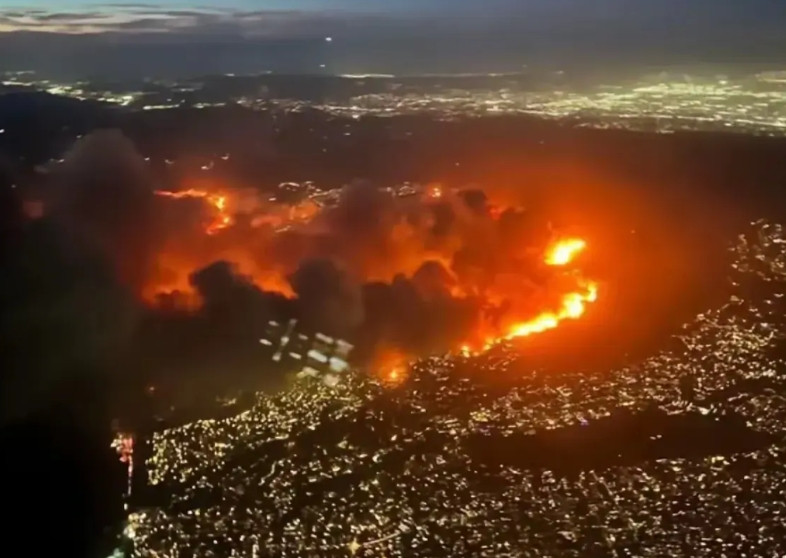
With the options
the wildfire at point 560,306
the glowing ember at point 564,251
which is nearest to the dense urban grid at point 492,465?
the wildfire at point 560,306

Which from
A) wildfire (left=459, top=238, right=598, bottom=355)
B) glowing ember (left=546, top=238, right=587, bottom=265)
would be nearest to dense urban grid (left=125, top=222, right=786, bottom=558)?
wildfire (left=459, top=238, right=598, bottom=355)

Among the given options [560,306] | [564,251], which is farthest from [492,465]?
[564,251]

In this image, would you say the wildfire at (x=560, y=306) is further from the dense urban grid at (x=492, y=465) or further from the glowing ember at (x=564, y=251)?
the dense urban grid at (x=492, y=465)

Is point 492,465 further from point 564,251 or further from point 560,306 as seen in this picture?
point 564,251

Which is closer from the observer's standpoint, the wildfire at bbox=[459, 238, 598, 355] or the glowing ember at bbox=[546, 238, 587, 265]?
the wildfire at bbox=[459, 238, 598, 355]

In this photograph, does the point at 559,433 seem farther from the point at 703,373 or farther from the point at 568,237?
the point at 568,237

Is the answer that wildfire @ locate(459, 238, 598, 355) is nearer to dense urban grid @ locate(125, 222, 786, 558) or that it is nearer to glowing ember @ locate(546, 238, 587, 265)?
glowing ember @ locate(546, 238, 587, 265)

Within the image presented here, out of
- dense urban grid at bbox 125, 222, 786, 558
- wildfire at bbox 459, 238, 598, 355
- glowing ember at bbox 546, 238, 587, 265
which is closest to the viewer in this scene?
dense urban grid at bbox 125, 222, 786, 558
